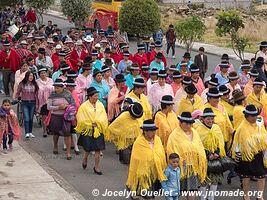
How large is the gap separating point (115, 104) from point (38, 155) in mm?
1996

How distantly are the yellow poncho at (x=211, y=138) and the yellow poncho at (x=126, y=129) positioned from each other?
1.52m

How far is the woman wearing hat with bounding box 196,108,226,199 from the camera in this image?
9.70 meters

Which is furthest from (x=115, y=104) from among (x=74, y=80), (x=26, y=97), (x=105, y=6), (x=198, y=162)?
(x=105, y=6)

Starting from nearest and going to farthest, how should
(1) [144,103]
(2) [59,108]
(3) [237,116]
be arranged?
(3) [237,116] < (1) [144,103] < (2) [59,108]

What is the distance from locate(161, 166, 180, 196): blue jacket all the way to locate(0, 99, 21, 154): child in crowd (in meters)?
5.27

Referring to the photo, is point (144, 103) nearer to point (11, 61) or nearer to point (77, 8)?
point (11, 61)

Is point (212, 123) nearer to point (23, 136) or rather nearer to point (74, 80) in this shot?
point (74, 80)

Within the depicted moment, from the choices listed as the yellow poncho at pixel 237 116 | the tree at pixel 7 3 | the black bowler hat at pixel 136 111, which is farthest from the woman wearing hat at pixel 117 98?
the tree at pixel 7 3

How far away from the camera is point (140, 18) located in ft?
83.4

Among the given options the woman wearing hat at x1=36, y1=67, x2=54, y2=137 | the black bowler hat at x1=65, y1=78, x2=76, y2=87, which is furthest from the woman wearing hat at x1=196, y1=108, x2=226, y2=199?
the woman wearing hat at x1=36, y1=67, x2=54, y2=137

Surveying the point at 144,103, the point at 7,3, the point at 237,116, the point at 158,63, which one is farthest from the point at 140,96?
the point at 7,3

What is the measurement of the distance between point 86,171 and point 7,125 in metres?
2.27

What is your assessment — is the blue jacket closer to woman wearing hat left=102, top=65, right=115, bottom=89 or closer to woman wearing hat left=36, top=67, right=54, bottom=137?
woman wearing hat left=102, top=65, right=115, bottom=89

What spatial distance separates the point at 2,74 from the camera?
1920cm
